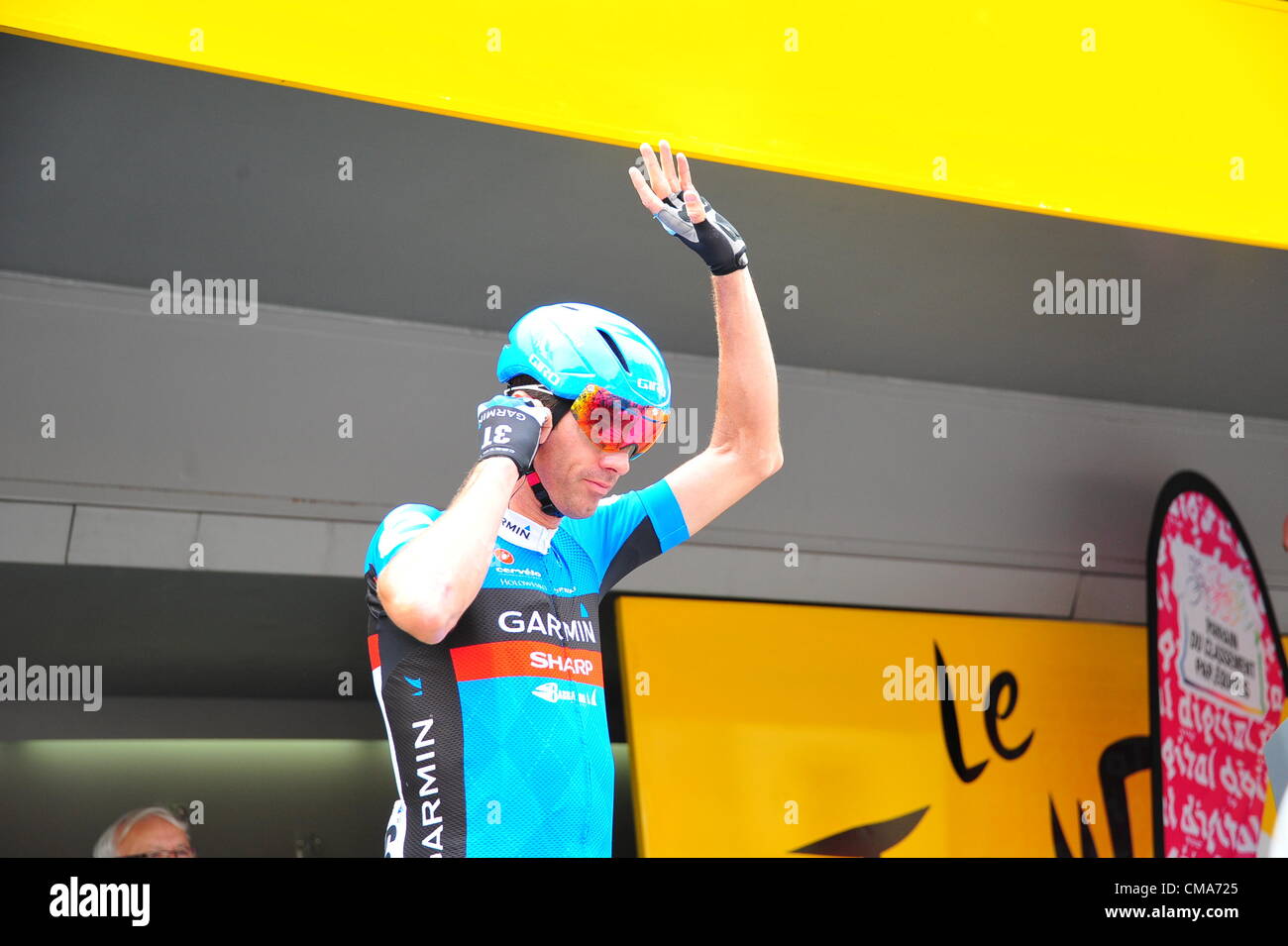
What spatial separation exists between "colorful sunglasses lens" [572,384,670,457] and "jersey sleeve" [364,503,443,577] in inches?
10.0

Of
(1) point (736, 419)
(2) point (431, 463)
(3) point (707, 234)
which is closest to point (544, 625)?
(1) point (736, 419)

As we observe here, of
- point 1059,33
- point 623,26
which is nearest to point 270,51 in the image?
point 623,26

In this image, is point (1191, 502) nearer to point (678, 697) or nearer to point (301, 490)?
point (678, 697)

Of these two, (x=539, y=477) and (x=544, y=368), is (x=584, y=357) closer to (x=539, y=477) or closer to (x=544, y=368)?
(x=544, y=368)

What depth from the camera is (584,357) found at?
6.79 feet

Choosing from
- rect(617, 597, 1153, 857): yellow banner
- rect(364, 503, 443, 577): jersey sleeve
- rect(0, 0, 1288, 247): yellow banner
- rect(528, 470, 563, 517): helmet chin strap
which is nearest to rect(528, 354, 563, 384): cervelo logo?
rect(528, 470, 563, 517): helmet chin strap

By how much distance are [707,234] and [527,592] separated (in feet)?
2.15

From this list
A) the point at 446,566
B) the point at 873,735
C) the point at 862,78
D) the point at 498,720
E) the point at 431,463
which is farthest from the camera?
the point at 873,735

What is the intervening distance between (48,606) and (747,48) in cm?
353

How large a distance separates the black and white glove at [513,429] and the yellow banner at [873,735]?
2.88 m

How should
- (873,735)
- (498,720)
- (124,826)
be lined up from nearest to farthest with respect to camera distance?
(498,720), (124,826), (873,735)

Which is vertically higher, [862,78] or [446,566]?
[862,78]

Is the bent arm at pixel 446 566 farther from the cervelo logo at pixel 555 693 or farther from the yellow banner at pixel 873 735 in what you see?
the yellow banner at pixel 873 735

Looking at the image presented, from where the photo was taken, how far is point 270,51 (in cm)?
272
